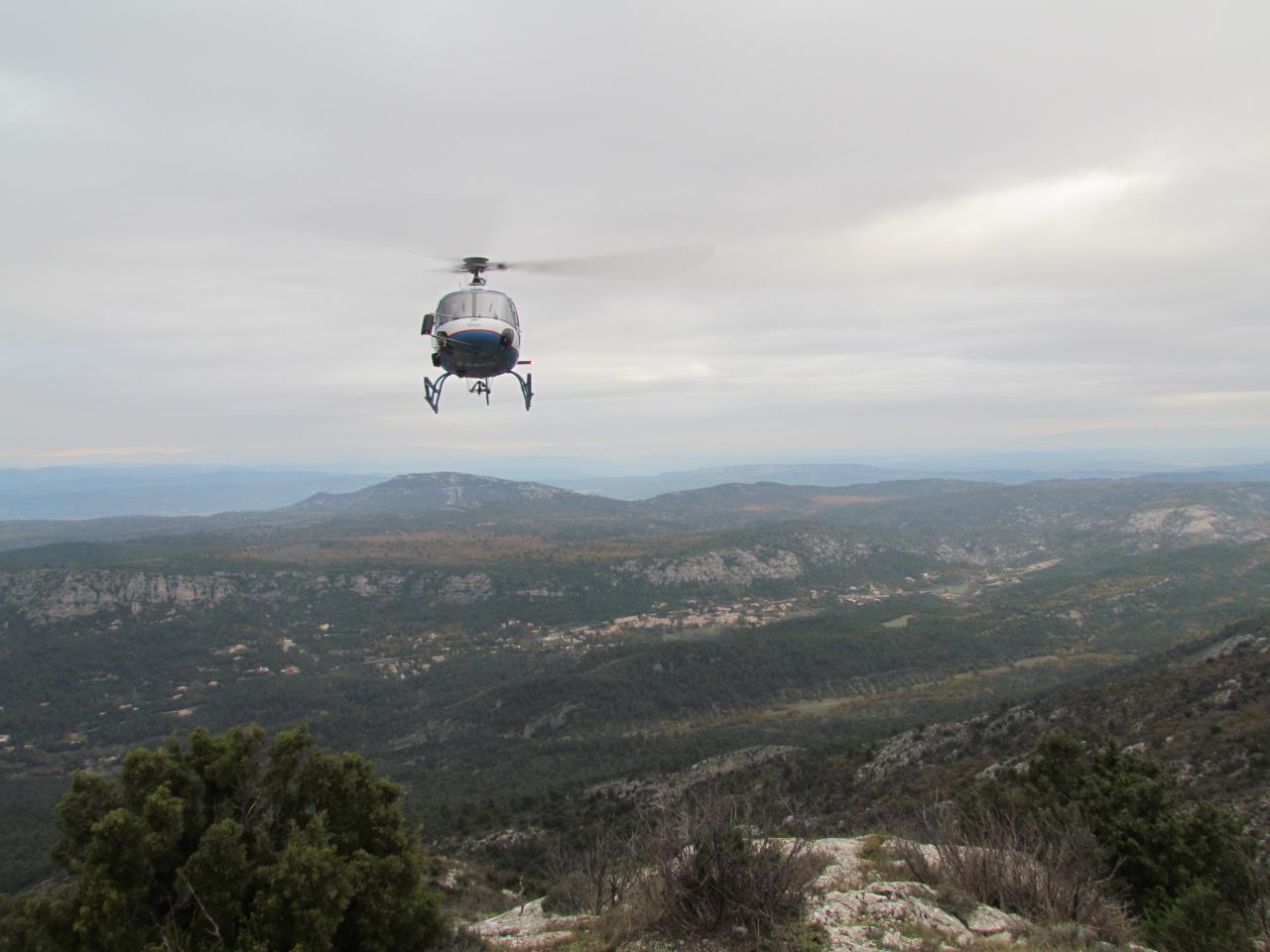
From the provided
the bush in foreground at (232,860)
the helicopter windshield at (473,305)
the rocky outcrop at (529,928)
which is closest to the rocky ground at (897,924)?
the rocky outcrop at (529,928)

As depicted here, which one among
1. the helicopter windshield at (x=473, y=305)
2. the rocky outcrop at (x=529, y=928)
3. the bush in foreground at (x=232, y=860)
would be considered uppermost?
the helicopter windshield at (x=473, y=305)

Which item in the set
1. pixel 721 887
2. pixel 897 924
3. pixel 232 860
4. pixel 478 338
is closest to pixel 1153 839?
pixel 897 924

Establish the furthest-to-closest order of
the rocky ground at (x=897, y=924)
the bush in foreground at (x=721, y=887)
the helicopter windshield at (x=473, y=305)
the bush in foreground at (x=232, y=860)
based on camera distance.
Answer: the helicopter windshield at (x=473, y=305)
the bush in foreground at (x=232, y=860)
the bush in foreground at (x=721, y=887)
the rocky ground at (x=897, y=924)

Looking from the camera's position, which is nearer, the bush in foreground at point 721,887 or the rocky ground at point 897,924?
the rocky ground at point 897,924

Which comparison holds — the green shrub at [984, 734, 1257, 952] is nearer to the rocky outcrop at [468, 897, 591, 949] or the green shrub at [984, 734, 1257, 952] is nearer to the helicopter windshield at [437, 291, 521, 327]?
the rocky outcrop at [468, 897, 591, 949]

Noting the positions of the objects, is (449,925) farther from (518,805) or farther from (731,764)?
(731,764)

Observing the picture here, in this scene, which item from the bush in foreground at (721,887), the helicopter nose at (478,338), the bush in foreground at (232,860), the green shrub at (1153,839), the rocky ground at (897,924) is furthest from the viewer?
the helicopter nose at (478,338)

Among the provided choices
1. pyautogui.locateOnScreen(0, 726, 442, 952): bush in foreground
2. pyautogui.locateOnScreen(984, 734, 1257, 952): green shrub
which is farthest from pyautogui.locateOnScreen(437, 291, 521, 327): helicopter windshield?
pyautogui.locateOnScreen(984, 734, 1257, 952): green shrub

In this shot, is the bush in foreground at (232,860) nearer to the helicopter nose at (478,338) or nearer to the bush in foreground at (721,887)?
the bush in foreground at (721,887)

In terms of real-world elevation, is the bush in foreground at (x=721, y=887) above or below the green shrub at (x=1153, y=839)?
above
